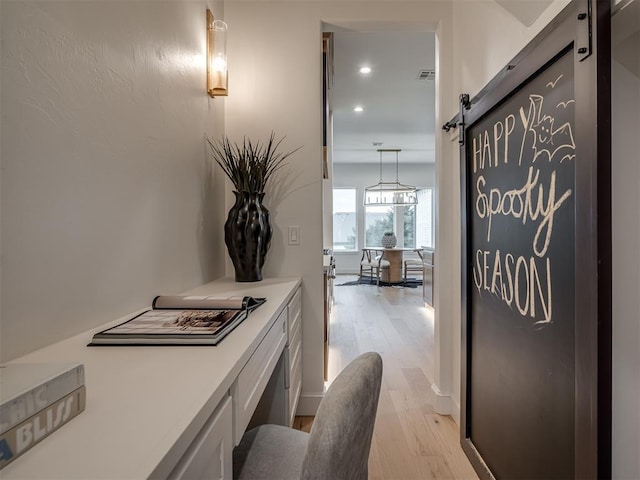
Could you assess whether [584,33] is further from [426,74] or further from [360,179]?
[360,179]

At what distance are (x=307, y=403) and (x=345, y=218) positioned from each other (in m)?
7.17

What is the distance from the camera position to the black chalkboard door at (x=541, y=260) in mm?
866

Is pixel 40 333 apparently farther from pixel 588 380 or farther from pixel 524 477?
pixel 524 477

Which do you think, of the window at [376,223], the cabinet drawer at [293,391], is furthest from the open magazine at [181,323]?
the window at [376,223]

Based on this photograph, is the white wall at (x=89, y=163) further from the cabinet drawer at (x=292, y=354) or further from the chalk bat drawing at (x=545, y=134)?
the chalk bat drawing at (x=545, y=134)

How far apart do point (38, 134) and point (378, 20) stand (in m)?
2.02

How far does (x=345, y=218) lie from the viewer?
29.9 ft

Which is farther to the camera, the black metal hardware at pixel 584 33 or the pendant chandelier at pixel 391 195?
the pendant chandelier at pixel 391 195

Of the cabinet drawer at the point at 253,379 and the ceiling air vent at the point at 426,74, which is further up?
the ceiling air vent at the point at 426,74

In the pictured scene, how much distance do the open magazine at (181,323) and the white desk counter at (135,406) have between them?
2cm

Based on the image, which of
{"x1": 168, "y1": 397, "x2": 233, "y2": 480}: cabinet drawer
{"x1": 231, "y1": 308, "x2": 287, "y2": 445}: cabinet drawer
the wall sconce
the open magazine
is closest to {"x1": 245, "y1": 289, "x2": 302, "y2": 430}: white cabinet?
{"x1": 231, "y1": 308, "x2": 287, "y2": 445}: cabinet drawer

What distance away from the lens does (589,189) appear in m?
0.87

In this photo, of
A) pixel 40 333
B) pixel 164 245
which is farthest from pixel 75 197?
pixel 164 245

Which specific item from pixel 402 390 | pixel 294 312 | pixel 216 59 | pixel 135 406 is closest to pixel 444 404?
pixel 402 390
